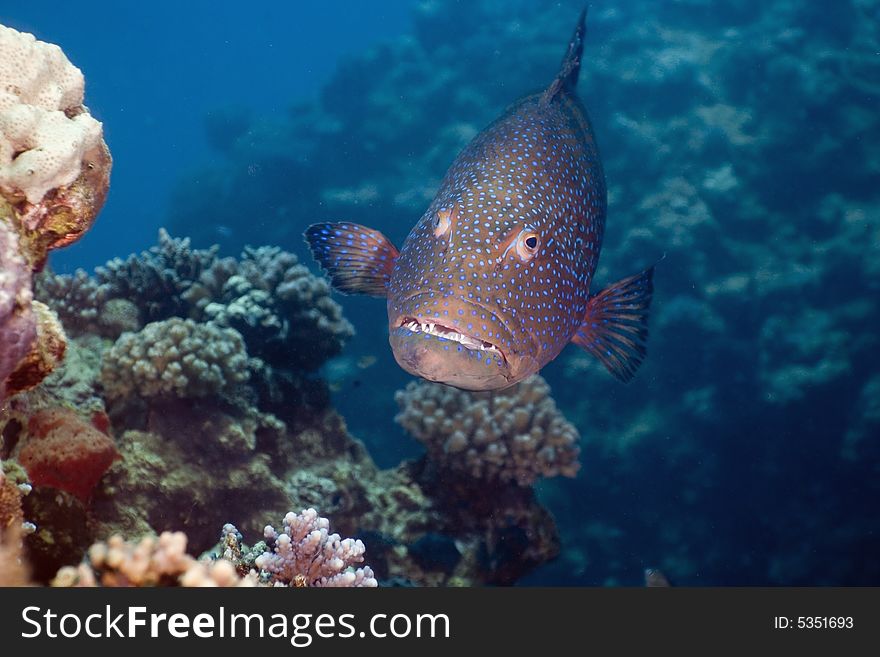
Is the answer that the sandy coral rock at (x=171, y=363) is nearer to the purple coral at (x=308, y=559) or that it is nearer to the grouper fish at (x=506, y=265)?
the grouper fish at (x=506, y=265)

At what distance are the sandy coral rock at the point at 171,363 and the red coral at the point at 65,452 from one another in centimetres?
125

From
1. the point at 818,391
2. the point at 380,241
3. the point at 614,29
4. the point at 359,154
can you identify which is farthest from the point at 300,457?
the point at 614,29

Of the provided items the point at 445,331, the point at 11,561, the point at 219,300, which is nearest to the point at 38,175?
the point at 11,561

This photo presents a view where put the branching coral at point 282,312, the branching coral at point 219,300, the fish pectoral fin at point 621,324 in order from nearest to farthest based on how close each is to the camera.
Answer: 1. the fish pectoral fin at point 621,324
2. the branching coral at point 219,300
3. the branching coral at point 282,312

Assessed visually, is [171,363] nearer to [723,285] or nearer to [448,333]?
[448,333]

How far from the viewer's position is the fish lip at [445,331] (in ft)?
11.7

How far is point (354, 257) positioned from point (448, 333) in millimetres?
1750

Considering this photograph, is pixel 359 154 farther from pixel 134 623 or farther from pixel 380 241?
pixel 134 623

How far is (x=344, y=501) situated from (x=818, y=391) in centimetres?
1343

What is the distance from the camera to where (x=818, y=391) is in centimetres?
1462

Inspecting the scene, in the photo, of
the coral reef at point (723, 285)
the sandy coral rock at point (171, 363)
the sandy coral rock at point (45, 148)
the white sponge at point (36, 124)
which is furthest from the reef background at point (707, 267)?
the white sponge at point (36, 124)

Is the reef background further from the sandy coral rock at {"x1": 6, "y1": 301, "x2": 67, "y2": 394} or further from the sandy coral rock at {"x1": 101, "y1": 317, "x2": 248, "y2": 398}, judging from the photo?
the sandy coral rock at {"x1": 6, "y1": 301, "x2": 67, "y2": 394}

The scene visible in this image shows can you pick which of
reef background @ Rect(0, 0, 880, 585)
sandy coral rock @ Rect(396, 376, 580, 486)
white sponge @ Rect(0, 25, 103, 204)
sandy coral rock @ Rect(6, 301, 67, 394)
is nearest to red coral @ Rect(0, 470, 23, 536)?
sandy coral rock @ Rect(6, 301, 67, 394)

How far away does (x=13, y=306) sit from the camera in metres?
2.20
